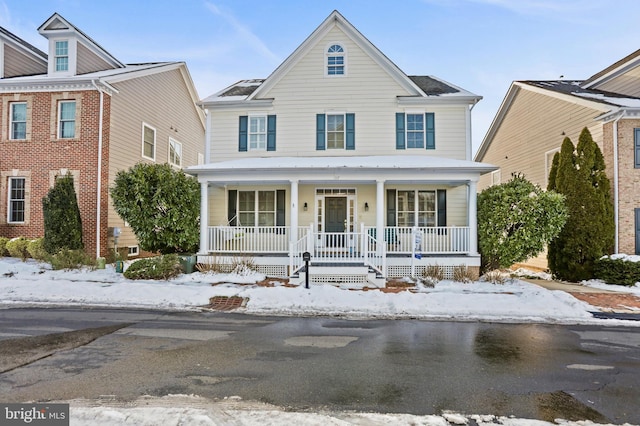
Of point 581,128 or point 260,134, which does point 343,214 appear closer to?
point 260,134

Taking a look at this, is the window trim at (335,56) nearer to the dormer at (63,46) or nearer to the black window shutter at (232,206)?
the black window shutter at (232,206)

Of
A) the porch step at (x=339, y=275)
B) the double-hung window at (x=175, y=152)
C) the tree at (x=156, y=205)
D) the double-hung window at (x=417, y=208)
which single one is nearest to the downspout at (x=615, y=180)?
the double-hung window at (x=417, y=208)

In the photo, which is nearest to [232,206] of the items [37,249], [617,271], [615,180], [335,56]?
[37,249]

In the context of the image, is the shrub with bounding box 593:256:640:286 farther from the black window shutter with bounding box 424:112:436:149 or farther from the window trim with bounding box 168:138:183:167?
the window trim with bounding box 168:138:183:167

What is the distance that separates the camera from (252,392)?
4.21 metres

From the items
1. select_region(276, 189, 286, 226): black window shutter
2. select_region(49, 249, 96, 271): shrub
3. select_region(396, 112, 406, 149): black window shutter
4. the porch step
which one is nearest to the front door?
select_region(276, 189, 286, 226): black window shutter

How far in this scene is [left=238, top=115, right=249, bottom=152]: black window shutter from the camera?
1495cm

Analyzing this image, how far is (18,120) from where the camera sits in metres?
15.0

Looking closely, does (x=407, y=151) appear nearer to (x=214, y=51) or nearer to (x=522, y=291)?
(x=522, y=291)

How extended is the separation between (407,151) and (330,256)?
569cm

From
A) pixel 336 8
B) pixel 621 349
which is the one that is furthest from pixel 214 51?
pixel 621 349

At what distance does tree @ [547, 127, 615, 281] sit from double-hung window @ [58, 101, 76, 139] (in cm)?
1928

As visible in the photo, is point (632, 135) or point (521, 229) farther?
point (632, 135)

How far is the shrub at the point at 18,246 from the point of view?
1382 cm
